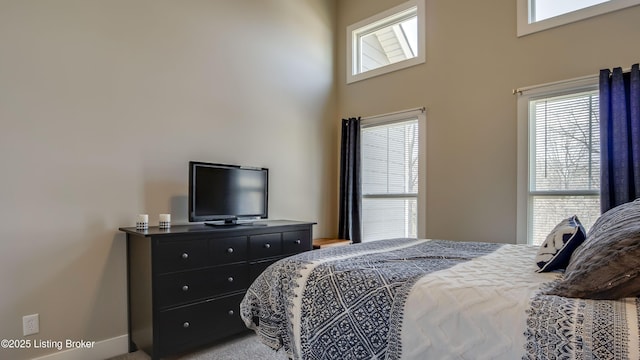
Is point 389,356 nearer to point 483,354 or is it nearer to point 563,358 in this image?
point 483,354

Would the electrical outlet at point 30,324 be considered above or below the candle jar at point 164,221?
below

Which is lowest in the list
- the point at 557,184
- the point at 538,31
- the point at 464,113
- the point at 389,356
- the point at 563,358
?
the point at 389,356

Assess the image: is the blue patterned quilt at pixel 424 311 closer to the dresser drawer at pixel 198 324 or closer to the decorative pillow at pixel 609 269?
the decorative pillow at pixel 609 269

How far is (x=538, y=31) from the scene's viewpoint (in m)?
3.05

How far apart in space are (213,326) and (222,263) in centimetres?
46

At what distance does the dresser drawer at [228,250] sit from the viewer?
2.69 metres

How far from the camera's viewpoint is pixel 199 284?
260cm

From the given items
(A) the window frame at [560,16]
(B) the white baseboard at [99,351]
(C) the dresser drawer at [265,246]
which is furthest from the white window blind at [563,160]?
(B) the white baseboard at [99,351]

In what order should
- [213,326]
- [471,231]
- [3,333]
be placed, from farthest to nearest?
[471,231]
[213,326]
[3,333]

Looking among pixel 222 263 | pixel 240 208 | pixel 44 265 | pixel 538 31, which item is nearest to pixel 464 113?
pixel 538 31

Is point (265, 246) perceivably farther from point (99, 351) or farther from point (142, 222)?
point (99, 351)

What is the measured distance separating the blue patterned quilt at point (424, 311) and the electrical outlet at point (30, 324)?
5.09 ft

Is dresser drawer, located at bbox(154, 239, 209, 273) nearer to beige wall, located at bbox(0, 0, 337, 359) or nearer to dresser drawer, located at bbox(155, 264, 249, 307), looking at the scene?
dresser drawer, located at bbox(155, 264, 249, 307)

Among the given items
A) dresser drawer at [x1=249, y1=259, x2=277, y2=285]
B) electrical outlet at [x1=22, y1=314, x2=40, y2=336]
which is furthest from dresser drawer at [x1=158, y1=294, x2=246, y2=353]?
electrical outlet at [x1=22, y1=314, x2=40, y2=336]
